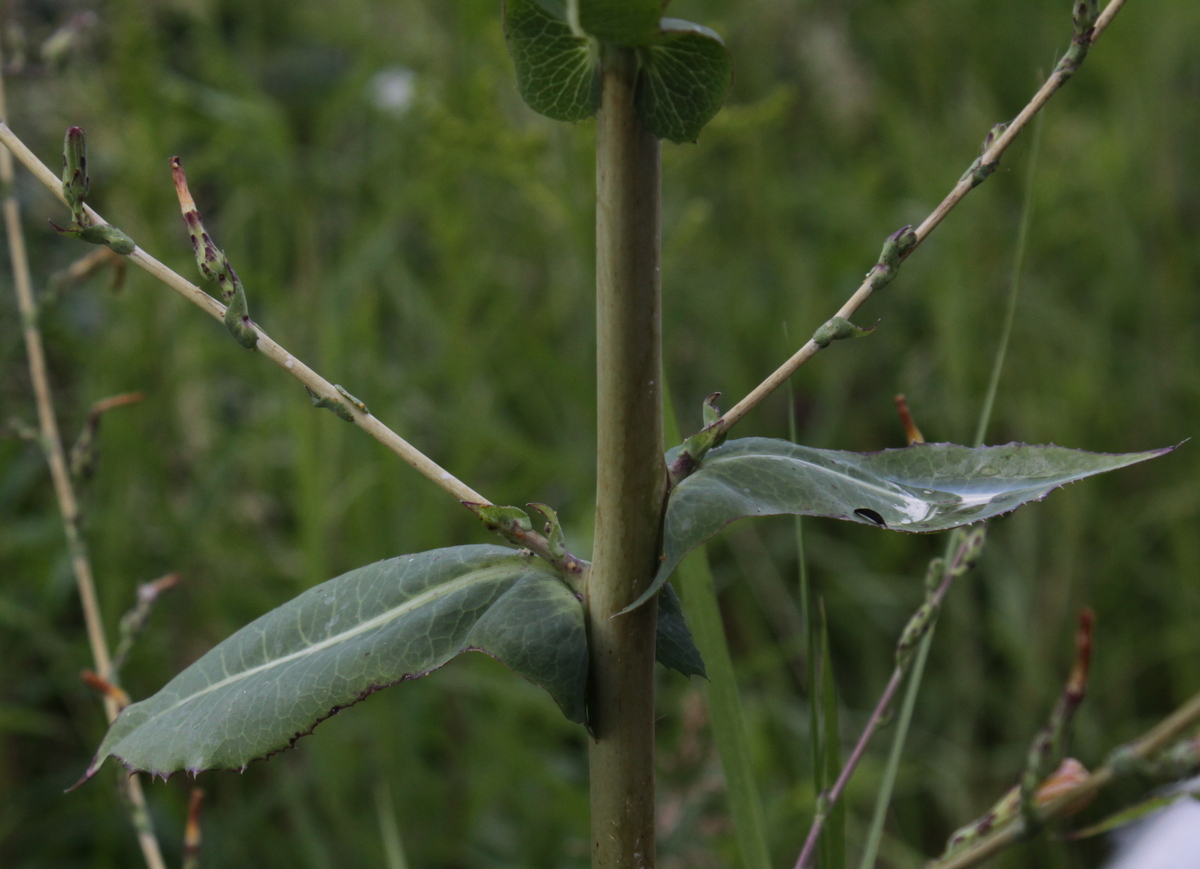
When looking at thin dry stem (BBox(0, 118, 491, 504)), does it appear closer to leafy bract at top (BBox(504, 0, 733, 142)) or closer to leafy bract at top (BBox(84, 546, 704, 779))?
leafy bract at top (BBox(84, 546, 704, 779))

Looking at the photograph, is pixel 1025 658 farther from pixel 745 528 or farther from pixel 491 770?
pixel 491 770

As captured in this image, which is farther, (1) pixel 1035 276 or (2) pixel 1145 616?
(1) pixel 1035 276

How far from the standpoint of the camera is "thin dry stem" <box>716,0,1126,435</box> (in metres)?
0.38

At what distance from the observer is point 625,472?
0.37m

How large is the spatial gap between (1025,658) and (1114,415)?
639 millimetres

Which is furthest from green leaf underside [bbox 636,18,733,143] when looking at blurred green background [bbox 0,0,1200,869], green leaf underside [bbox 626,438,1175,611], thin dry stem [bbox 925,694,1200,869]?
blurred green background [bbox 0,0,1200,869]

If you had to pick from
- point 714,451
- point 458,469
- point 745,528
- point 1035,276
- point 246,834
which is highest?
point 1035,276

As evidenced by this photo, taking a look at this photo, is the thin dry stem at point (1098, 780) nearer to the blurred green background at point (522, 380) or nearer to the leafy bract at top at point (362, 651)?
the leafy bract at top at point (362, 651)

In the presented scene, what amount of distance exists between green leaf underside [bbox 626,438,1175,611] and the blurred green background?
642 millimetres

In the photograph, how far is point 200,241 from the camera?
0.40m

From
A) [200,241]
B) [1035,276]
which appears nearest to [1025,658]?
[1035,276]

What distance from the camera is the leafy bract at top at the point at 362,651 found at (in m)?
0.38

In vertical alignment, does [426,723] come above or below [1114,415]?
Result: below

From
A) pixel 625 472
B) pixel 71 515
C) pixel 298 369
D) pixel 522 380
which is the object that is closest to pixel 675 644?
pixel 625 472
